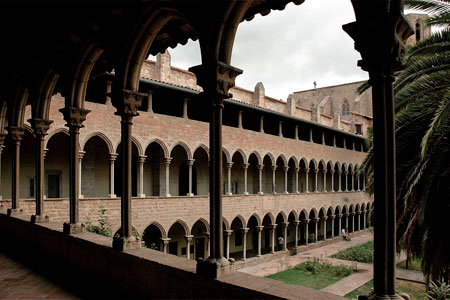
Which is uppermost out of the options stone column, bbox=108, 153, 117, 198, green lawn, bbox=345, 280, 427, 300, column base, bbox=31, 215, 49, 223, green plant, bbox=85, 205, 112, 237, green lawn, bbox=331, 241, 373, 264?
stone column, bbox=108, 153, 117, 198

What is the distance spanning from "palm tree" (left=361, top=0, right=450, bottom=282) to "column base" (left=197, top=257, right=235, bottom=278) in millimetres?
4419

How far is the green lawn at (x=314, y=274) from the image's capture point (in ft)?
54.0

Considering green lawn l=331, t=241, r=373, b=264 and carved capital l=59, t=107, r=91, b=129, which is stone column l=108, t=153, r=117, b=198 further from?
green lawn l=331, t=241, r=373, b=264

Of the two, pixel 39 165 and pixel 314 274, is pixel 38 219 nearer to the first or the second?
pixel 39 165

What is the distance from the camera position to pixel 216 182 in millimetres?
3748

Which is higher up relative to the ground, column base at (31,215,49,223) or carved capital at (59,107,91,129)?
carved capital at (59,107,91,129)

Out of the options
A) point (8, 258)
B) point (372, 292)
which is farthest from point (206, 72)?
point (8, 258)

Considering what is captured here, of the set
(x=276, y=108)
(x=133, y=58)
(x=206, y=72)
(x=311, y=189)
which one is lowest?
(x=311, y=189)

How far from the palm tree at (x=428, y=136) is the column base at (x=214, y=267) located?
14.5ft

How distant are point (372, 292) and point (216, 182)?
1.72 meters

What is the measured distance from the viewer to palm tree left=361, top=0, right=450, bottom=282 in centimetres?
688

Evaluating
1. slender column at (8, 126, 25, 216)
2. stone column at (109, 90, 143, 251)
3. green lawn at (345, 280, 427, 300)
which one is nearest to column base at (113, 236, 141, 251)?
stone column at (109, 90, 143, 251)

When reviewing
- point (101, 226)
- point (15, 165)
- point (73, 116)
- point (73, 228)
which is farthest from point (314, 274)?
point (73, 116)

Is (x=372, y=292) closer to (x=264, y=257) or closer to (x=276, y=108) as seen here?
(x=264, y=257)
